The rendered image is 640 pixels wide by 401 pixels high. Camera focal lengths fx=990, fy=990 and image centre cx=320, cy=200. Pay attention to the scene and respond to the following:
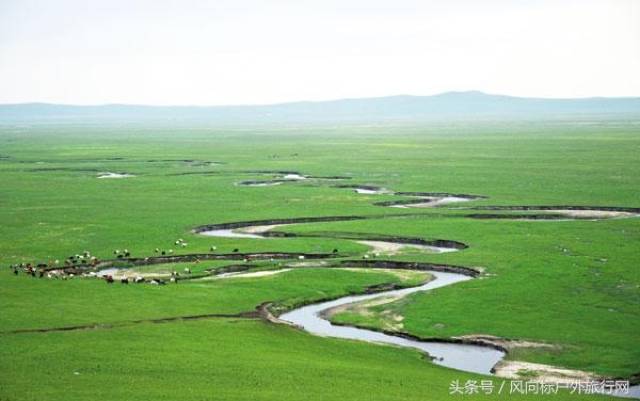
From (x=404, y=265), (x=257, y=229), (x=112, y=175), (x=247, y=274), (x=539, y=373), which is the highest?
(x=539, y=373)

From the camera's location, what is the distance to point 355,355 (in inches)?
1415

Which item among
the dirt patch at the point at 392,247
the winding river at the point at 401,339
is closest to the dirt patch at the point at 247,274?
the winding river at the point at 401,339

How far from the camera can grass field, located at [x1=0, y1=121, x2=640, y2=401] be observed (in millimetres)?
31984

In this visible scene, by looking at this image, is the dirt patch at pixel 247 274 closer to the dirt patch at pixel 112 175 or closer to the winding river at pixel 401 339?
the winding river at pixel 401 339

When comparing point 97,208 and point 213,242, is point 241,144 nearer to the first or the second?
point 97,208

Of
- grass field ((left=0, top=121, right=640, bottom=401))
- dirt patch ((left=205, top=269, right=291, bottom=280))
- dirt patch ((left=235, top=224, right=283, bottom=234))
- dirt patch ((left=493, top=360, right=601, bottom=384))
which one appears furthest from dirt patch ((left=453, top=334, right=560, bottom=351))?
dirt patch ((left=235, top=224, right=283, bottom=234))

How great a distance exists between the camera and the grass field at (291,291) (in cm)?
3198

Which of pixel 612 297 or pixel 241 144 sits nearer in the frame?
pixel 612 297

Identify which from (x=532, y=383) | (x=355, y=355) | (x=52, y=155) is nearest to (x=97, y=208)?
(x=355, y=355)

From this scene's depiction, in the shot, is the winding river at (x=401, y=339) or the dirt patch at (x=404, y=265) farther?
the dirt patch at (x=404, y=265)

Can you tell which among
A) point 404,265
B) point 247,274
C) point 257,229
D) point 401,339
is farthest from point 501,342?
point 257,229

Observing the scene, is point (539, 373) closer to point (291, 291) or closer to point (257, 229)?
point (291, 291)

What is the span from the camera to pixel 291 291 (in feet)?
156

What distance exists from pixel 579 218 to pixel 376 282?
1062 inches
